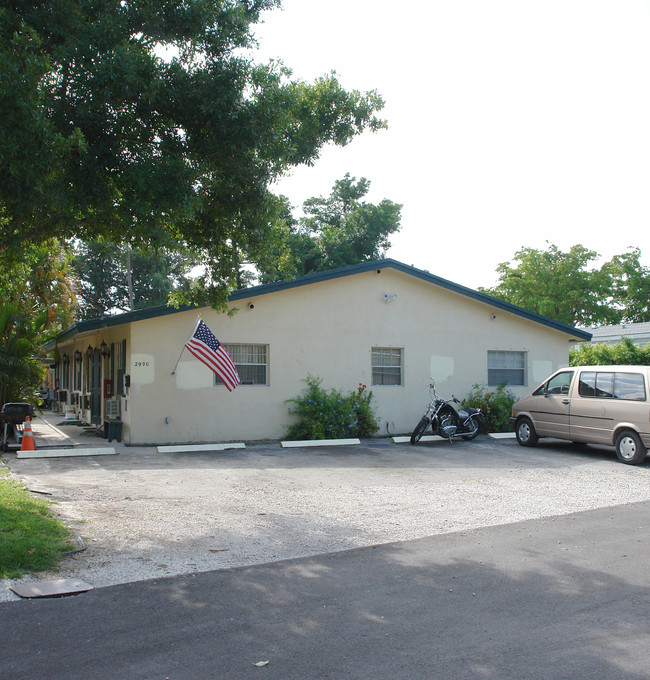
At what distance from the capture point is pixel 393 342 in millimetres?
17656

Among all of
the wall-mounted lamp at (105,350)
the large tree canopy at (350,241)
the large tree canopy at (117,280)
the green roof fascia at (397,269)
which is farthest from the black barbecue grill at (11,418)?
the large tree canopy at (117,280)

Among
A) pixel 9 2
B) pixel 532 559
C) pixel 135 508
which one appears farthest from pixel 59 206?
pixel 532 559

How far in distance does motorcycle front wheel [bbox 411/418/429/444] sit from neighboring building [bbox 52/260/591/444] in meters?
1.58

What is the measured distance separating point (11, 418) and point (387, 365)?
9167mm

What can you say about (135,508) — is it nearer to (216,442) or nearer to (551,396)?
(216,442)

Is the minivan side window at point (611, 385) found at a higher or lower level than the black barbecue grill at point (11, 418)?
higher

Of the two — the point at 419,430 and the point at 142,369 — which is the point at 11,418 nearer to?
the point at 142,369

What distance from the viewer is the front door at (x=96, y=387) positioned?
19.0 metres

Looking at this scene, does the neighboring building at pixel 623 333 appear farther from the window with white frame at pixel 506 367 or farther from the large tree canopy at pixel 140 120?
the large tree canopy at pixel 140 120

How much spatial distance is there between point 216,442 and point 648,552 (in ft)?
34.7

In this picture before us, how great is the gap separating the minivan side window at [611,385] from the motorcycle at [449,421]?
3072 millimetres

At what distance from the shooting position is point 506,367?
1920 cm

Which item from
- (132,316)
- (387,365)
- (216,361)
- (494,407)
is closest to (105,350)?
(132,316)

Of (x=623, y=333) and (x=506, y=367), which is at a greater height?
(x=623, y=333)
